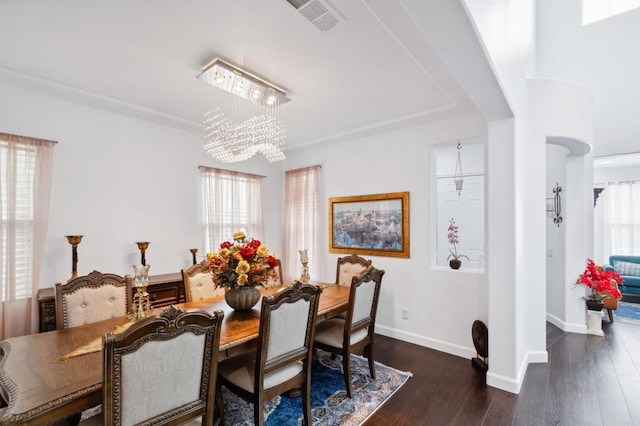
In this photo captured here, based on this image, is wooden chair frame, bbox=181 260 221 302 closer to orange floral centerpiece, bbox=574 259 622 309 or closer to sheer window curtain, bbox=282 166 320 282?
sheer window curtain, bbox=282 166 320 282

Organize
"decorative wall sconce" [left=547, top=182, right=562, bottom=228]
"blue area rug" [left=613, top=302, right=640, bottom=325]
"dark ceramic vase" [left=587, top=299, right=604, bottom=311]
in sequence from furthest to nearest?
1. "blue area rug" [left=613, top=302, right=640, bottom=325]
2. "decorative wall sconce" [left=547, top=182, right=562, bottom=228]
3. "dark ceramic vase" [left=587, top=299, right=604, bottom=311]

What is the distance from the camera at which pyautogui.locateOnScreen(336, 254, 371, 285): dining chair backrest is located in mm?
3491

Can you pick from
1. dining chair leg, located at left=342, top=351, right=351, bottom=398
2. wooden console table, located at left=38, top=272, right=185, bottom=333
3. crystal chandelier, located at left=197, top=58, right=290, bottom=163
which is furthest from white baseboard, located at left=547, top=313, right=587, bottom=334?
wooden console table, located at left=38, top=272, right=185, bottom=333

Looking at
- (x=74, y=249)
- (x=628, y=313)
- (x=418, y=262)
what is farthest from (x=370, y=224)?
(x=628, y=313)

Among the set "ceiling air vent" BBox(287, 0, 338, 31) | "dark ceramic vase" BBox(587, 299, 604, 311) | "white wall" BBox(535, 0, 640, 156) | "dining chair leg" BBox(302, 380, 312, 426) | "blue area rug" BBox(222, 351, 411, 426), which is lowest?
"blue area rug" BBox(222, 351, 411, 426)

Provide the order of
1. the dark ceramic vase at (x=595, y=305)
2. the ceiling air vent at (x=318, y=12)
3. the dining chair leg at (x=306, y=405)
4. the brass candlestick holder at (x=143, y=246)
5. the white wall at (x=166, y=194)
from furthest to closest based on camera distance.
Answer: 1. the dark ceramic vase at (x=595, y=305)
2. the brass candlestick holder at (x=143, y=246)
3. the white wall at (x=166, y=194)
4. the dining chair leg at (x=306, y=405)
5. the ceiling air vent at (x=318, y=12)

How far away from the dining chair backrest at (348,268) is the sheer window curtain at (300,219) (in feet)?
3.60

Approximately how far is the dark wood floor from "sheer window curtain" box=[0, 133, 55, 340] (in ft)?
10.6

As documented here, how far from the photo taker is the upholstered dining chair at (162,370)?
4.00 feet

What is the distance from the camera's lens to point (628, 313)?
4816 mm

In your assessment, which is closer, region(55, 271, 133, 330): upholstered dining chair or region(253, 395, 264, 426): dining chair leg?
region(253, 395, 264, 426): dining chair leg

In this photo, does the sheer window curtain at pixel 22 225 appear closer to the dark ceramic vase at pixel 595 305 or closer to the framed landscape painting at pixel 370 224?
the framed landscape painting at pixel 370 224

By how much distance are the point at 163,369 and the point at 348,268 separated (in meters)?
2.47

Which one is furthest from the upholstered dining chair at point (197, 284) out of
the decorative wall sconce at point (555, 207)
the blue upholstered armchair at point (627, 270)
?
the blue upholstered armchair at point (627, 270)
